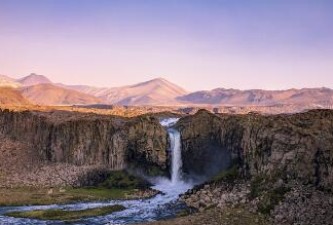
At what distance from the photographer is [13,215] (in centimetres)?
7188

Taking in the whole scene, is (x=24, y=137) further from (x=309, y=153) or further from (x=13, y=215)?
(x=309, y=153)

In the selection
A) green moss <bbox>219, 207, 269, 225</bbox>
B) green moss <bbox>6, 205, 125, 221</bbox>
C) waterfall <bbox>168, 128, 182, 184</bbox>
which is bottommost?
green moss <bbox>6, 205, 125, 221</bbox>

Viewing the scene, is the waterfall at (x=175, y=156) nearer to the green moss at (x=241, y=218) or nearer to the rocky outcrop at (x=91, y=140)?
the rocky outcrop at (x=91, y=140)

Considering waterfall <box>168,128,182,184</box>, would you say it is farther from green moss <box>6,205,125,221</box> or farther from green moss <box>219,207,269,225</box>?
green moss <box>219,207,269,225</box>

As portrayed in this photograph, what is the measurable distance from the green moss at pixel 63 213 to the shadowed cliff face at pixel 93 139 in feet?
85.9

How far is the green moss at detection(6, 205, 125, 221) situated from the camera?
6956cm

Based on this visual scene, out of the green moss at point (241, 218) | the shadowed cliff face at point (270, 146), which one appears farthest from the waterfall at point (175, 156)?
the green moss at point (241, 218)

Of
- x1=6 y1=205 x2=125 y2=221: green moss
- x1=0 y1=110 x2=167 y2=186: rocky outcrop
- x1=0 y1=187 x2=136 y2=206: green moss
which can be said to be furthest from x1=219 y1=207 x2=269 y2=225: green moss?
x1=0 y1=110 x2=167 y2=186: rocky outcrop

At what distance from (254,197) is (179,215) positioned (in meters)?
9.16

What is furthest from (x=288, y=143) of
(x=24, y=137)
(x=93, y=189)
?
(x=24, y=137)

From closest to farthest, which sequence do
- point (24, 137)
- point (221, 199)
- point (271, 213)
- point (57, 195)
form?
point (271, 213)
point (221, 199)
point (57, 195)
point (24, 137)

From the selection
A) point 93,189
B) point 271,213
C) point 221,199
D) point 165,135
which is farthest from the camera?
point 165,135

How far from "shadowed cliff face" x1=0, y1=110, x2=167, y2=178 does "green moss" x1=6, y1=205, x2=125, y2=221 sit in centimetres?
2619

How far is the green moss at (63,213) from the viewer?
A: 228 ft
